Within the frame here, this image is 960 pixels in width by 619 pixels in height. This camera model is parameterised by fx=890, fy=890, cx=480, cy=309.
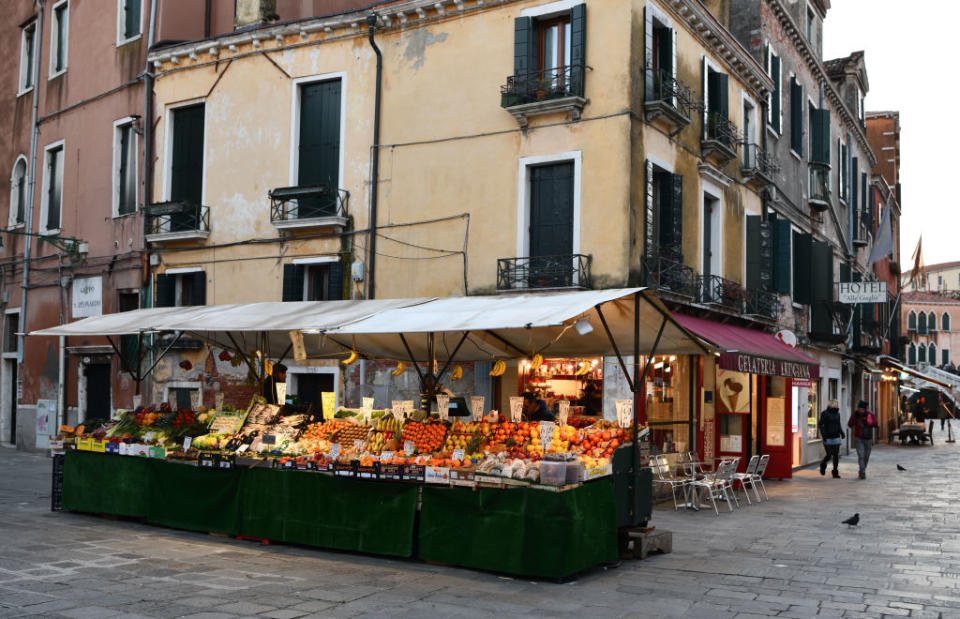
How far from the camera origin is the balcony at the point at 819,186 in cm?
2159

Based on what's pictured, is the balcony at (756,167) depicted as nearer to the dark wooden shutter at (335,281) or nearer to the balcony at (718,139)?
the balcony at (718,139)

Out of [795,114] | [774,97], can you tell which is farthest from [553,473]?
[795,114]

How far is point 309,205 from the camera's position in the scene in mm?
16094

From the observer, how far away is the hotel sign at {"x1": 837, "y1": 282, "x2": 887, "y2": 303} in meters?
20.0

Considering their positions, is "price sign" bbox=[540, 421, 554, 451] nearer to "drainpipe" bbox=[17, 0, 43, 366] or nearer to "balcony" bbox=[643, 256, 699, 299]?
"balcony" bbox=[643, 256, 699, 299]

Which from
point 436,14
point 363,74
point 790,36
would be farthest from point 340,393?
point 790,36

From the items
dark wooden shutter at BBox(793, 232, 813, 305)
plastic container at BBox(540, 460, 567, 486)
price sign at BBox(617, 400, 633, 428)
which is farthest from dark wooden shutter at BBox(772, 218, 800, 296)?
plastic container at BBox(540, 460, 567, 486)

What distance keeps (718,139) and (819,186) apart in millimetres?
7163

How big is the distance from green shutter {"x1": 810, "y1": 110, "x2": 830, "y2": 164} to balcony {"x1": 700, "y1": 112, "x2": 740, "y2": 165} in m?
6.20

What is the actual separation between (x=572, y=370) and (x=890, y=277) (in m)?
26.4

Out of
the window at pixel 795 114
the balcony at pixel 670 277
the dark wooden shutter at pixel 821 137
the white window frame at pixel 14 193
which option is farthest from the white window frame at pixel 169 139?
the dark wooden shutter at pixel 821 137

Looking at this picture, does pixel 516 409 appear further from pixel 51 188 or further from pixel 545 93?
pixel 51 188

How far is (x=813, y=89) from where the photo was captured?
22297 millimetres

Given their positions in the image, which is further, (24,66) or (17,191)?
(24,66)
